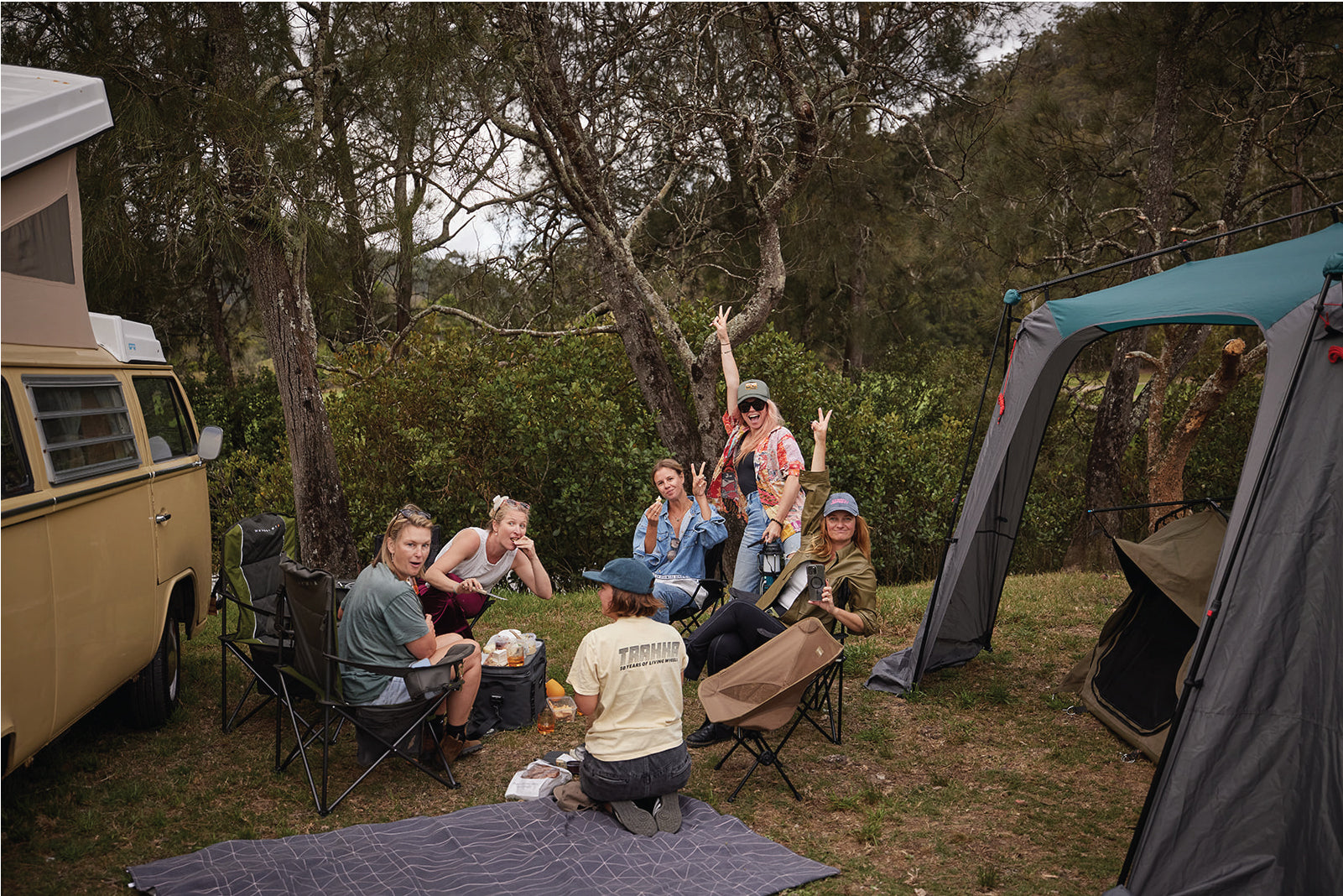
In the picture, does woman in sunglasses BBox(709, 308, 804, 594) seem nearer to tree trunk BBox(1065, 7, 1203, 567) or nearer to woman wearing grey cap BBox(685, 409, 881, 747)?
woman wearing grey cap BBox(685, 409, 881, 747)

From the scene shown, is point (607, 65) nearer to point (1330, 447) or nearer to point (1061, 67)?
point (1061, 67)

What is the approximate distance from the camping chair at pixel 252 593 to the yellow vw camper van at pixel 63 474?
0.29m

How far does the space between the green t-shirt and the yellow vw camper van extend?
0.92 meters

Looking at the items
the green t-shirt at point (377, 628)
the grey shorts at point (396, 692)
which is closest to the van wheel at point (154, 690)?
the green t-shirt at point (377, 628)

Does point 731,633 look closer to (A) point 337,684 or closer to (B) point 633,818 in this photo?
(B) point 633,818

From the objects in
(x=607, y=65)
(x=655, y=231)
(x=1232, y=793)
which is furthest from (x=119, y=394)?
(x=655, y=231)

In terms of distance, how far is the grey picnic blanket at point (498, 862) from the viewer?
3.34 meters

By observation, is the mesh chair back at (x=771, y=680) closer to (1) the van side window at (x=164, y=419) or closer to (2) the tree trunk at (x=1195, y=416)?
(1) the van side window at (x=164, y=419)

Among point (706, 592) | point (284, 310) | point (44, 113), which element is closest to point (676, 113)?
point (284, 310)

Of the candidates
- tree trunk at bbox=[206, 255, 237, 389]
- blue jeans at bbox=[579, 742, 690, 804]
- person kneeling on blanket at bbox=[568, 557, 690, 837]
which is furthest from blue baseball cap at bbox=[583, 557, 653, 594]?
tree trunk at bbox=[206, 255, 237, 389]

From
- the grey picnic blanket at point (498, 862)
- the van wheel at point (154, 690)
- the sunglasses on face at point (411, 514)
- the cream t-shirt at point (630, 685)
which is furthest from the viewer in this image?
the van wheel at point (154, 690)

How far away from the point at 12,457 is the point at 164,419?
176cm

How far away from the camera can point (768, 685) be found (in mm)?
4156

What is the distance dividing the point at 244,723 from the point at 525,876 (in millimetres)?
2242
